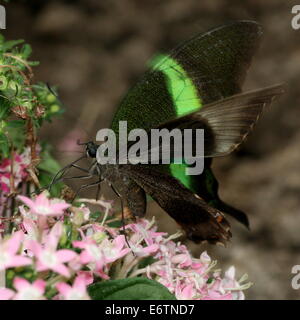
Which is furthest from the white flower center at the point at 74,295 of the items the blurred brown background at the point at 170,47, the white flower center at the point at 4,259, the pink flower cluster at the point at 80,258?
the blurred brown background at the point at 170,47

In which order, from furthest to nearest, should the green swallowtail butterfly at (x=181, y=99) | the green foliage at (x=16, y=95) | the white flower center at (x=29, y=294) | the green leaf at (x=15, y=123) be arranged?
1. the green swallowtail butterfly at (x=181, y=99)
2. the green leaf at (x=15, y=123)
3. the green foliage at (x=16, y=95)
4. the white flower center at (x=29, y=294)

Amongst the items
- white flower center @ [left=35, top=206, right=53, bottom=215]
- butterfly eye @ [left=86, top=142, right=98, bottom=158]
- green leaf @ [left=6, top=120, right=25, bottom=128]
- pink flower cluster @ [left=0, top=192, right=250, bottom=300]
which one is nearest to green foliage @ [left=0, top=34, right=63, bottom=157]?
green leaf @ [left=6, top=120, right=25, bottom=128]

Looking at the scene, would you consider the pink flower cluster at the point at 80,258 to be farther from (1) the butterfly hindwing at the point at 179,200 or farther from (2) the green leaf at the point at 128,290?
(1) the butterfly hindwing at the point at 179,200

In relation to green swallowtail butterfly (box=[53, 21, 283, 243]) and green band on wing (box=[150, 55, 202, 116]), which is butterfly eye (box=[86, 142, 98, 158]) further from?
green band on wing (box=[150, 55, 202, 116])

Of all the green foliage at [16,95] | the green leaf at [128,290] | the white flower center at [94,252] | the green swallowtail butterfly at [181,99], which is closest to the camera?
the white flower center at [94,252]

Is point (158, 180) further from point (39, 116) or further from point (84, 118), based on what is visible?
point (84, 118)

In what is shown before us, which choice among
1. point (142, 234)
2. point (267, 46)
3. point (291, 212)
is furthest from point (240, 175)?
point (142, 234)
